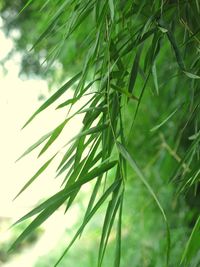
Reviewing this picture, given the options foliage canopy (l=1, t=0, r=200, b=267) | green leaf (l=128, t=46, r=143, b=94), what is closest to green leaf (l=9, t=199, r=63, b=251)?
foliage canopy (l=1, t=0, r=200, b=267)

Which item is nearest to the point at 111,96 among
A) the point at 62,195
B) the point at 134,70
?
the point at 134,70

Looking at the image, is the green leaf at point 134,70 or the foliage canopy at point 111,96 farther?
the green leaf at point 134,70

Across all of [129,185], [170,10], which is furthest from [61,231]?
[170,10]

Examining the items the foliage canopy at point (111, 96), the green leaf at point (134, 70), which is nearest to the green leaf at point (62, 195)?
the foliage canopy at point (111, 96)

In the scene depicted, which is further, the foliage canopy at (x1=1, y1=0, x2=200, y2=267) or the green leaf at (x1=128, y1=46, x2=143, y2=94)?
the green leaf at (x1=128, y1=46, x2=143, y2=94)

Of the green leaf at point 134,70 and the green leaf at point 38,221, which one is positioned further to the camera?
the green leaf at point 134,70

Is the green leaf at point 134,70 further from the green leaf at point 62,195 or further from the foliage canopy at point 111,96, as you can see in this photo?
the green leaf at point 62,195

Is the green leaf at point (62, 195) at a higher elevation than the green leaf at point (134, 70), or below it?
below

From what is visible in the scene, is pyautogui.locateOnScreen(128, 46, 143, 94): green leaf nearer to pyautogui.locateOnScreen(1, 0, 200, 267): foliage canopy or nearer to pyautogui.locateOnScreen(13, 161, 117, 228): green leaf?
pyautogui.locateOnScreen(1, 0, 200, 267): foliage canopy

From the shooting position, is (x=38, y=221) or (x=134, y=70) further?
(x=134, y=70)

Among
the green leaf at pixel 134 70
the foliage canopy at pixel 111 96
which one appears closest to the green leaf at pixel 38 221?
the foliage canopy at pixel 111 96

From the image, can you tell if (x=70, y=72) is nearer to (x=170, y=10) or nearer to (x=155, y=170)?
(x=155, y=170)

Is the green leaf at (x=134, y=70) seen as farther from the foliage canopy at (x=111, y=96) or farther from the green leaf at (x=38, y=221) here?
the green leaf at (x=38, y=221)

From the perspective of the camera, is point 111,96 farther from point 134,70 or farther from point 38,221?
point 38,221
